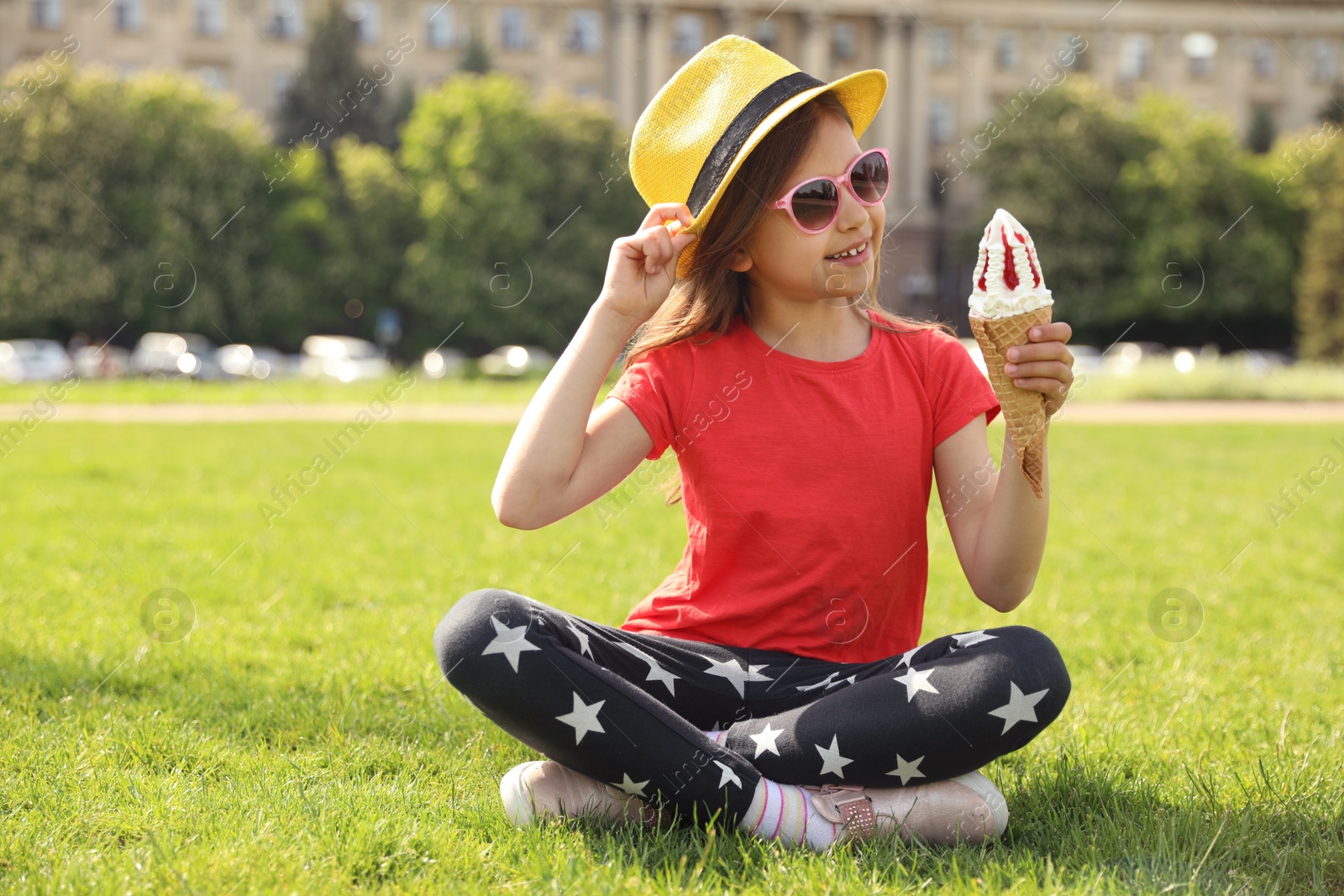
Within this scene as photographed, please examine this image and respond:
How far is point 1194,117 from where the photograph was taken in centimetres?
4181

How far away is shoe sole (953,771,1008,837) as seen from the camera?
2.39m

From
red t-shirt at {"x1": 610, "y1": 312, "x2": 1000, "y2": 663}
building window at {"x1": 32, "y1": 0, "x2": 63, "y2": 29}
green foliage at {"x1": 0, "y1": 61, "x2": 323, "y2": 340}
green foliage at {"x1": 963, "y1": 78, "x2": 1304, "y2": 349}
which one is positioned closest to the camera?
red t-shirt at {"x1": 610, "y1": 312, "x2": 1000, "y2": 663}

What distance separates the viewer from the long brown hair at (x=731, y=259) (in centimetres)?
257

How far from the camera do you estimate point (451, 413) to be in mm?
18250

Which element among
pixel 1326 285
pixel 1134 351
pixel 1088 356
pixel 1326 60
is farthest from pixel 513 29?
pixel 1326 60

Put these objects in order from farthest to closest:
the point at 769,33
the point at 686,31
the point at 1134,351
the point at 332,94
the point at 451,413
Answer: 1. the point at 686,31
2. the point at 769,33
3. the point at 332,94
4. the point at 1134,351
5. the point at 451,413

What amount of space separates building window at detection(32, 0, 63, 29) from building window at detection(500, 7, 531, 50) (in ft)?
55.7

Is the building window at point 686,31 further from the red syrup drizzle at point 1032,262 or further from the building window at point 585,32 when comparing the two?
the red syrup drizzle at point 1032,262

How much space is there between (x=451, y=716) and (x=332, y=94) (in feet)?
153

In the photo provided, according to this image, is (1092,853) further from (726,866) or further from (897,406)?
(897,406)

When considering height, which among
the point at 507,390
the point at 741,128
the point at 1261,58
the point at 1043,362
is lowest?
the point at 507,390

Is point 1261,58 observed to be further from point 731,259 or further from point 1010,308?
point 1010,308

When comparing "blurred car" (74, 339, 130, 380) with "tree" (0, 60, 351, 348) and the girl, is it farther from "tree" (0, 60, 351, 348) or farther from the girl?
the girl

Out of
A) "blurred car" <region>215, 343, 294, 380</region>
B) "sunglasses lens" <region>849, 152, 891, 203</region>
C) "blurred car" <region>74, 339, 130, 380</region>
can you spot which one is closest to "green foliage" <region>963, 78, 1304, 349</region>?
"blurred car" <region>215, 343, 294, 380</region>
